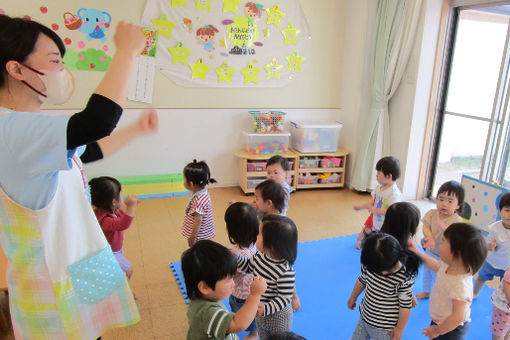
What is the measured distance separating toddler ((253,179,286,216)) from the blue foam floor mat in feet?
2.22

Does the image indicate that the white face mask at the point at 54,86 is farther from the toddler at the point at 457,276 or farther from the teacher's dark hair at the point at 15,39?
the toddler at the point at 457,276

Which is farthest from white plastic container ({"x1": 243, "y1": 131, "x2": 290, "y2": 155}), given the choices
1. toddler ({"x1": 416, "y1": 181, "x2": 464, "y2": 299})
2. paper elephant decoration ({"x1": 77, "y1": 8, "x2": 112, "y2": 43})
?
toddler ({"x1": 416, "y1": 181, "x2": 464, "y2": 299})

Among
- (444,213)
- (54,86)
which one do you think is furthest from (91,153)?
(444,213)

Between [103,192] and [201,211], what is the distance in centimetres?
64

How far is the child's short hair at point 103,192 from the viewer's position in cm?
186

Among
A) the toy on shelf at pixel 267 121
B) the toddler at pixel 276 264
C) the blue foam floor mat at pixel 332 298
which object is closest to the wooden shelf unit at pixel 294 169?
the toy on shelf at pixel 267 121

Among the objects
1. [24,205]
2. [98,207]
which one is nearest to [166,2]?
[98,207]

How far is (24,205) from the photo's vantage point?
85 cm

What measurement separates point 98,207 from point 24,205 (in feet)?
3.66

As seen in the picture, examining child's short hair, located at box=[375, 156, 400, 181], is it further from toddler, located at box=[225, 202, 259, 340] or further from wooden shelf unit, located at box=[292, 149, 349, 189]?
wooden shelf unit, located at box=[292, 149, 349, 189]

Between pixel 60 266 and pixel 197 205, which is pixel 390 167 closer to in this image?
pixel 197 205

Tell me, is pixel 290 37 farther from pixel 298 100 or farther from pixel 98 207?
pixel 98 207

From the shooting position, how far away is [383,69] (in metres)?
3.98

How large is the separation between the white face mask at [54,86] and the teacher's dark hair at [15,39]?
39mm
